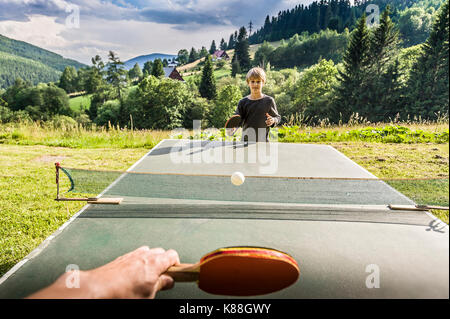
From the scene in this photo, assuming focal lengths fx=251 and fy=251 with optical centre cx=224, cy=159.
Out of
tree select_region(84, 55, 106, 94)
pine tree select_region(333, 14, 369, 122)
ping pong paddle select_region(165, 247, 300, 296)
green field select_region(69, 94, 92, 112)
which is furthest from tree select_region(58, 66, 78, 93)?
ping pong paddle select_region(165, 247, 300, 296)

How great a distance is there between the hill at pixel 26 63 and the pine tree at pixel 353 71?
41.3 meters

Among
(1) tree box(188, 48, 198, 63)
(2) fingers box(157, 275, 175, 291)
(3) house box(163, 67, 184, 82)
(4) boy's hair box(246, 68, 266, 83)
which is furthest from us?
(3) house box(163, 67, 184, 82)

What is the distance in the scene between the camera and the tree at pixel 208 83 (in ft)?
80.0

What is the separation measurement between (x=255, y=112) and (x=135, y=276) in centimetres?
163

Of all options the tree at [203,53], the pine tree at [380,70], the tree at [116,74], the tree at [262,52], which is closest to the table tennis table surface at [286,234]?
the pine tree at [380,70]

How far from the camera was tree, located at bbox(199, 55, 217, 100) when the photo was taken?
80.0 feet

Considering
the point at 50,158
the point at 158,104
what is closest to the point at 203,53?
the point at 158,104

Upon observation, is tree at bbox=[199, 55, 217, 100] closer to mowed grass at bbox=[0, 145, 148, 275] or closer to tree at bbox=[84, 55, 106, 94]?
tree at bbox=[84, 55, 106, 94]

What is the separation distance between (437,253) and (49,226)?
7.36 ft

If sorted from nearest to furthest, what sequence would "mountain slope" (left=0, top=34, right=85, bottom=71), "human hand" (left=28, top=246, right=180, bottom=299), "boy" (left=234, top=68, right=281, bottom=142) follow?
"human hand" (left=28, top=246, right=180, bottom=299)
"boy" (left=234, top=68, right=281, bottom=142)
"mountain slope" (left=0, top=34, right=85, bottom=71)

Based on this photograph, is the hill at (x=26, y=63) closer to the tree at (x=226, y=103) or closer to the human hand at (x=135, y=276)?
→ the tree at (x=226, y=103)

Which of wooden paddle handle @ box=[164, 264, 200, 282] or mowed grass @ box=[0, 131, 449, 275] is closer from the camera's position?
wooden paddle handle @ box=[164, 264, 200, 282]

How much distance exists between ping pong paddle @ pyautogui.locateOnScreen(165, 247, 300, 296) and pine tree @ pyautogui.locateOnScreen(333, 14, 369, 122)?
18618 mm
